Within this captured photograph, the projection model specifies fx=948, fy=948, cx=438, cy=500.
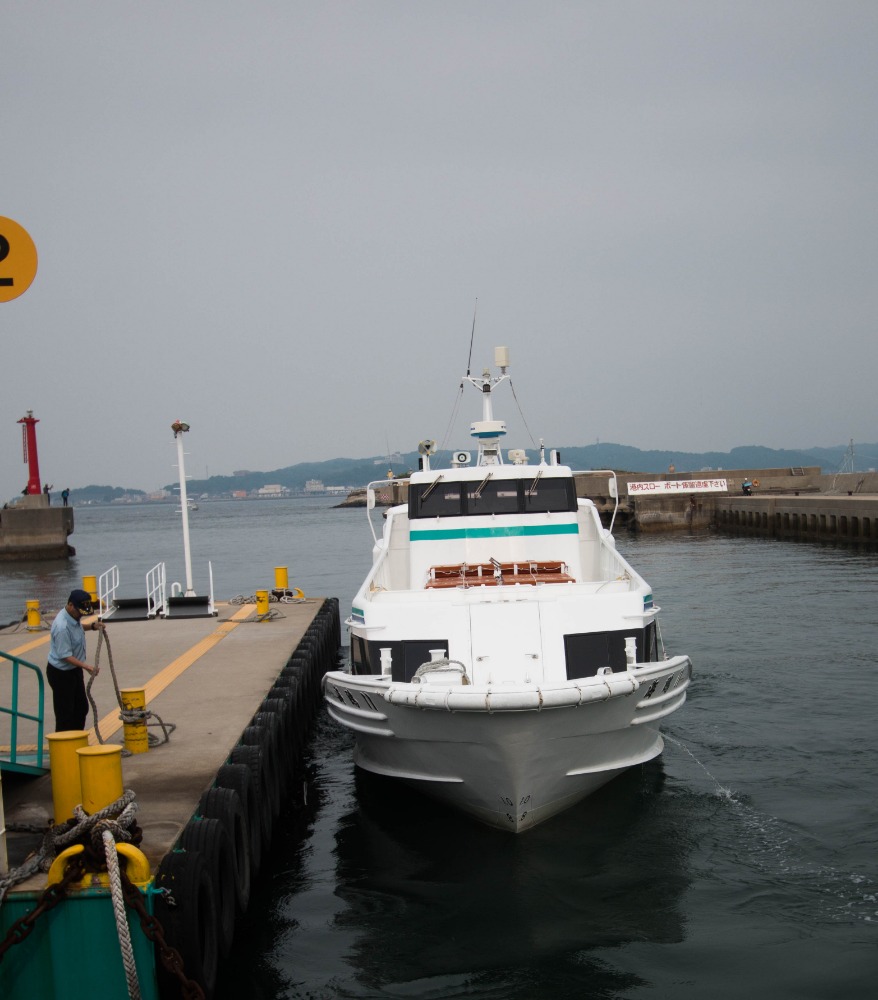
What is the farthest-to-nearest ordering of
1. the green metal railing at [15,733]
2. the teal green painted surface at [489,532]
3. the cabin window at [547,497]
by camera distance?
the cabin window at [547,497]
the teal green painted surface at [489,532]
the green metal railing at [15,733]

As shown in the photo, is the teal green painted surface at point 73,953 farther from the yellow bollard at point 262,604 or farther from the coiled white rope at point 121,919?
the yellow bollard at point 262,604

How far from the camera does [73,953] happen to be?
6.03m

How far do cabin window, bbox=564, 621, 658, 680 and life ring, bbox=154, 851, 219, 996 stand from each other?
5.12 m

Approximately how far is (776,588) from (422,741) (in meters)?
22.4

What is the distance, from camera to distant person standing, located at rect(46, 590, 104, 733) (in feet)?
29.1

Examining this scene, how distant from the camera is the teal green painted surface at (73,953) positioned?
19.6ft

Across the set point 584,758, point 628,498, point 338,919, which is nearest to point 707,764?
point 584,758

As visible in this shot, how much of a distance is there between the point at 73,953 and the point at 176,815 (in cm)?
147

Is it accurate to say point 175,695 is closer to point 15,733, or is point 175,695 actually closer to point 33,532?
point 15,733

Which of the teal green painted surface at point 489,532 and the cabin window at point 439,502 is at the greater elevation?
the cabin window at point 439,502

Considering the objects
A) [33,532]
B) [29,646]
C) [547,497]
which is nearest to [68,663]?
[547,497]

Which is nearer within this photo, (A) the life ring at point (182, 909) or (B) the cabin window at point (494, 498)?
(A) the life ring at point (182, 909)

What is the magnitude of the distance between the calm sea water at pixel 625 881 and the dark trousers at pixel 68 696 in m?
2.54

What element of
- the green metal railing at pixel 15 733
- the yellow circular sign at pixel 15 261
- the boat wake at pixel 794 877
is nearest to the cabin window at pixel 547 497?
the boat wake at pixel 794 877
